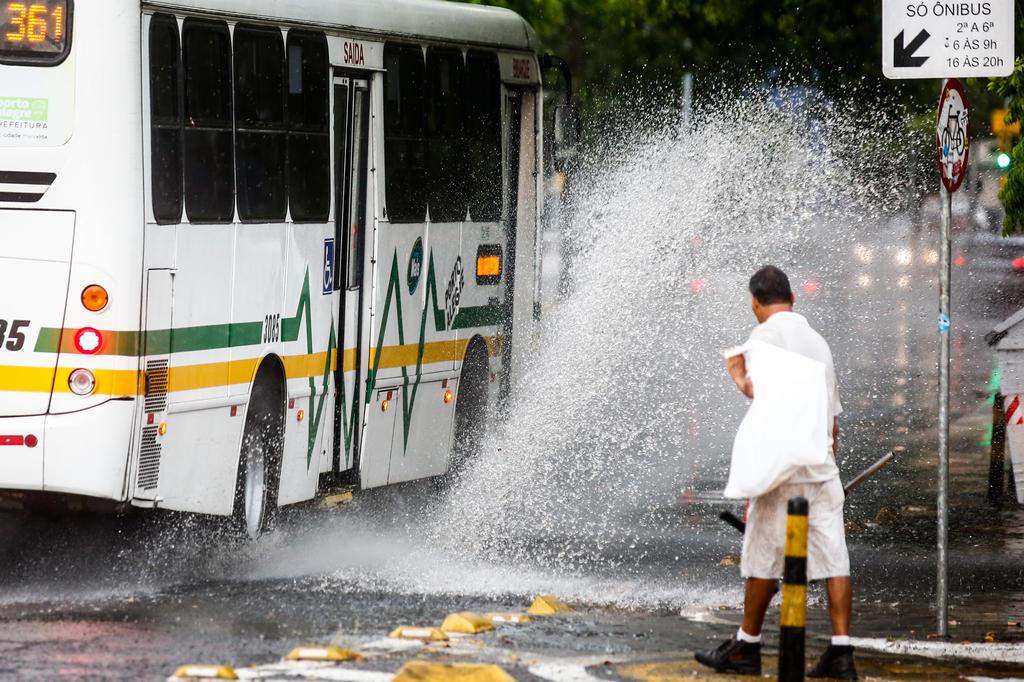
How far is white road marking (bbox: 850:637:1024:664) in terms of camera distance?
10.0 m

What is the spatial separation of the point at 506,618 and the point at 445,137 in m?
6.04

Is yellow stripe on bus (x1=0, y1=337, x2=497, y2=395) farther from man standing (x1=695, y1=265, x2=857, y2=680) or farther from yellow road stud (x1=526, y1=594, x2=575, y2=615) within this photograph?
man standing (x1=695, y1=265, x2=857, y2=680)

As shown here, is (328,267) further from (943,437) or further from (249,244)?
(943,437)

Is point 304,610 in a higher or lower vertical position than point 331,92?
lower

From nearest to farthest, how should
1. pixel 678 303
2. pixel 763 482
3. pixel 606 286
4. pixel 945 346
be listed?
pixel 763 482
pixel 945 346
pixel 606 286
pixel 678 303

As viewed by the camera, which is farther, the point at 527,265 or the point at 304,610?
the point at 527,265

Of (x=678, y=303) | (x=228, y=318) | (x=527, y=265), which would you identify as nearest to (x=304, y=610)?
(x=228, y=318)

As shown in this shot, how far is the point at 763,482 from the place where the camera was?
9.06 m

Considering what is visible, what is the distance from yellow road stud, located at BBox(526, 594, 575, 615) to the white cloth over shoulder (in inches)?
76.9

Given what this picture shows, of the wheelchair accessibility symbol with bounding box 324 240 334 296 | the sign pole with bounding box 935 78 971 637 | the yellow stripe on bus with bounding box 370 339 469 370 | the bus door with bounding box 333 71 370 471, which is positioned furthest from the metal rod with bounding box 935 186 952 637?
the yellow stripe on bus with bounding box 370 339 469 370

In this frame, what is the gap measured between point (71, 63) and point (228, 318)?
184 cm

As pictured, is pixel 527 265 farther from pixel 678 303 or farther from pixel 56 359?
pixel 678 303

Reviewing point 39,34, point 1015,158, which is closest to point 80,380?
point 39,34

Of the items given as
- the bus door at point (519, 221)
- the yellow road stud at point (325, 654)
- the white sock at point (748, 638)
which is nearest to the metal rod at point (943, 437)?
the white sock at point (748, 638)
